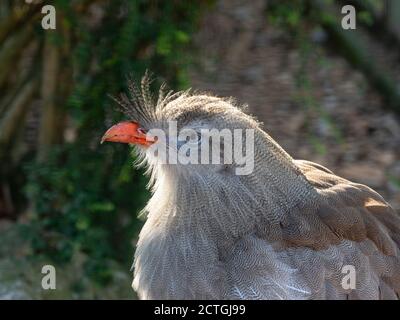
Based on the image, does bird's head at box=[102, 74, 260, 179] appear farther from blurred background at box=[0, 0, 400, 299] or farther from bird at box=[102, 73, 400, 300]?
blurred background at box=[0, 0, 400, 299]

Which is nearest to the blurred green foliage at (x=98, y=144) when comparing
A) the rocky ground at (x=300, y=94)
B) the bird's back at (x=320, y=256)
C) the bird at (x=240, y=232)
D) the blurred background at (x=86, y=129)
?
the blurred background at (x=86, y=129)

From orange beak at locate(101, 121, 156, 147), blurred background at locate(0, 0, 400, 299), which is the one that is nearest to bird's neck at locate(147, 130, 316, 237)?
orange beak at locate(101, 121, 156, 147)

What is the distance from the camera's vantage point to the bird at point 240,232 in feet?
8.10

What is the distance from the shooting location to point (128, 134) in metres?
2.53

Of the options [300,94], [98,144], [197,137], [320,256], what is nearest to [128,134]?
[197,137]

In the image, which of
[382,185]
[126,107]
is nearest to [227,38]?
[382,185]

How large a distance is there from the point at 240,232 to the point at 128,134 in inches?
15.9

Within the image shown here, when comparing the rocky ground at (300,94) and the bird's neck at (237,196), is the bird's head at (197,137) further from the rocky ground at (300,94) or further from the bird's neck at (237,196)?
the rocky ground at (300,94)

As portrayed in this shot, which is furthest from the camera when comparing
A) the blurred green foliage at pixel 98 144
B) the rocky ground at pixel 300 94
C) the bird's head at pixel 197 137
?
the rocky ground at pixel 300 94

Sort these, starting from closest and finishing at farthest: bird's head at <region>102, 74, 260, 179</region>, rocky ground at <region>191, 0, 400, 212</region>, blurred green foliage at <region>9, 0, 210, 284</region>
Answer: bird's head at <region>102, 74, 260, 179</region>, blurred green foliage at <region>9, 0, 210, 284</region>, rocky ground at <region>191, 0, 400, 212</region>

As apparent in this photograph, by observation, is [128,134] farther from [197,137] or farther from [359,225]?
[359,225]

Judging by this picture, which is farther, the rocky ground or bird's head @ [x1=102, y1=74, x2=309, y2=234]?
the rocky ground

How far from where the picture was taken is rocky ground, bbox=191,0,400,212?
176 inches
